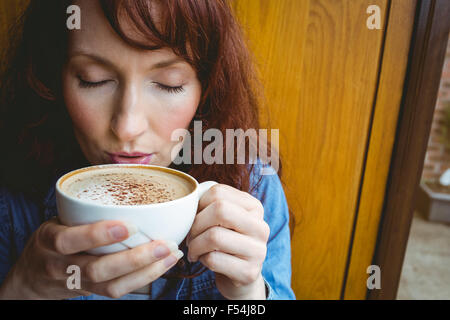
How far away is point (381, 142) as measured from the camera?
1.32 m

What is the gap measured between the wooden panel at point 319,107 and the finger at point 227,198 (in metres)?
0.70

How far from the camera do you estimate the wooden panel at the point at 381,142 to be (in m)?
1.19

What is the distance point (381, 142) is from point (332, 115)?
0.24 meters

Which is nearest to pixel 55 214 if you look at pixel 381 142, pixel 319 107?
pixel 319 107

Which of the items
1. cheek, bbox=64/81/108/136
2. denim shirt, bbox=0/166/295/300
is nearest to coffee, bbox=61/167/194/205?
cheek, bbox=64/81/108/136

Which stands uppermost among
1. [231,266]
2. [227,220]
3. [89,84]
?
[89,84]

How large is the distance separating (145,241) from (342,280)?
1234mm

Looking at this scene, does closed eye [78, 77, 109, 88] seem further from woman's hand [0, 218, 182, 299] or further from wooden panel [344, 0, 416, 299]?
wooden panel [344, 0, 416, 299]

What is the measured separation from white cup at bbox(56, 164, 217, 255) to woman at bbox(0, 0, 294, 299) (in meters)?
0.01

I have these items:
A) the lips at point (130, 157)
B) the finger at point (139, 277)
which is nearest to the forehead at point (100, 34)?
the lips at point (130, 157)

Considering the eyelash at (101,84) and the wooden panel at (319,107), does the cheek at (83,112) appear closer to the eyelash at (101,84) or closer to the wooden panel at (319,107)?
the eyelash at (101,84)

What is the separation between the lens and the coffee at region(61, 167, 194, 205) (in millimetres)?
613

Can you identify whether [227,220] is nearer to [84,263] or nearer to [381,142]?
[84,263]

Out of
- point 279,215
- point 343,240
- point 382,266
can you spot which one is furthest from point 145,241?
point 382,266
